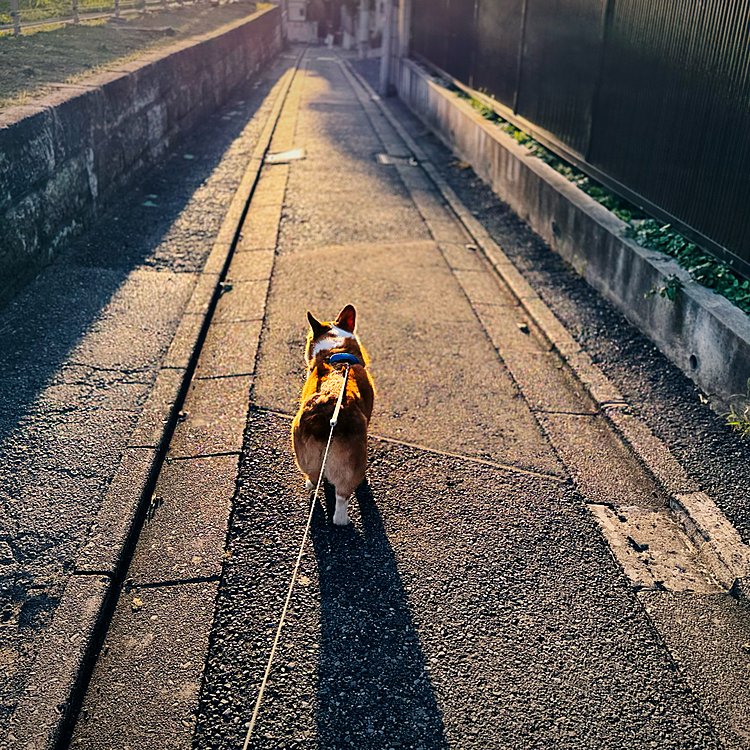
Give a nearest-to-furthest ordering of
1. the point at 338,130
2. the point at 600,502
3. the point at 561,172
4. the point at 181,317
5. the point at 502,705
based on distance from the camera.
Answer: the point at 502,705
the point at 600,502
the point at 181,317
the point at 561,172
the point at 338,130

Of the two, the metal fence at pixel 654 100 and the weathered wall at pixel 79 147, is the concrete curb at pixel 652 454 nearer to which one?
the metal fence at pixel 654 100

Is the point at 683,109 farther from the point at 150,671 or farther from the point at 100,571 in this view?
the point at 150,671

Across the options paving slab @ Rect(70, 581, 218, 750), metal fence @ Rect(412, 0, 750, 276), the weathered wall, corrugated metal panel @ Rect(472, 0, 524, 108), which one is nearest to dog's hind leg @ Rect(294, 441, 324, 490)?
paving slab @ Rect(70, 581, 218, 750)

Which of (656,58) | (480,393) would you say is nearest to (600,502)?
(480,393)

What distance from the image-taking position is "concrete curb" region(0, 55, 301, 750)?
107 inches

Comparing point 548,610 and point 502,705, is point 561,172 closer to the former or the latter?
point 548,610

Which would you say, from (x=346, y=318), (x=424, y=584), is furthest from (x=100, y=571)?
(x=346, y=318)

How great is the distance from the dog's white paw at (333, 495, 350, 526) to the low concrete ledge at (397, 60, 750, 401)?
2584 mm

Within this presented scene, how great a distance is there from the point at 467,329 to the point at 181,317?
2.39 m

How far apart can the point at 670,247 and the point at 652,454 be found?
2.14 metres

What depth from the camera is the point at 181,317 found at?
6.05 m

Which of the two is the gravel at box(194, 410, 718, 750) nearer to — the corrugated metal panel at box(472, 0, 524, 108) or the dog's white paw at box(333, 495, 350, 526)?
the dog's white paw at box(333, 495, 350, 526)

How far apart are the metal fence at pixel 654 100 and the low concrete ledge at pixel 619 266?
1.16 ft

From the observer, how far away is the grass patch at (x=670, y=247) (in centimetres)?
507
